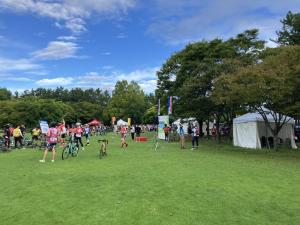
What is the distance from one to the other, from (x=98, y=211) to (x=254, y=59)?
2874 centimetres

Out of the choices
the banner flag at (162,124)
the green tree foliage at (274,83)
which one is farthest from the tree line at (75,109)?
the green tree foliage at (274,83)

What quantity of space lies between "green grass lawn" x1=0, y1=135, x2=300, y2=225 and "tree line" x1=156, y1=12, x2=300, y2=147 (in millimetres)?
8546

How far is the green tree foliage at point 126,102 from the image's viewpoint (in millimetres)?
88812

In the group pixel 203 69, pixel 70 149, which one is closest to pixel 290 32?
pixel 203 69

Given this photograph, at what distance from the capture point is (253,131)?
1117 inches

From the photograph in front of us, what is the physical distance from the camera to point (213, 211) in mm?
7938

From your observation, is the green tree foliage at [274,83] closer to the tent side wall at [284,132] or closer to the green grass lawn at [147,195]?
the tent side wall at [284,132]

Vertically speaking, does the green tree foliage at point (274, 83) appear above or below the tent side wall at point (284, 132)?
above

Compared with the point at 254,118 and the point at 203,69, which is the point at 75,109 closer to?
the point at 203,69

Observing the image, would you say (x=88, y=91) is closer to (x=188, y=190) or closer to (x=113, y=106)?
(x=113, y=106)

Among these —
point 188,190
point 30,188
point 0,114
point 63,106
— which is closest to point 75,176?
point 30,188

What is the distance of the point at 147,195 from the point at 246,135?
836 inches

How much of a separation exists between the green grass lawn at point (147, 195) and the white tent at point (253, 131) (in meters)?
13.7

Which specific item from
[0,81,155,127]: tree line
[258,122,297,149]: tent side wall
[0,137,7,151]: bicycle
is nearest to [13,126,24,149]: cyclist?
[0,137,7,151]: bicycle
